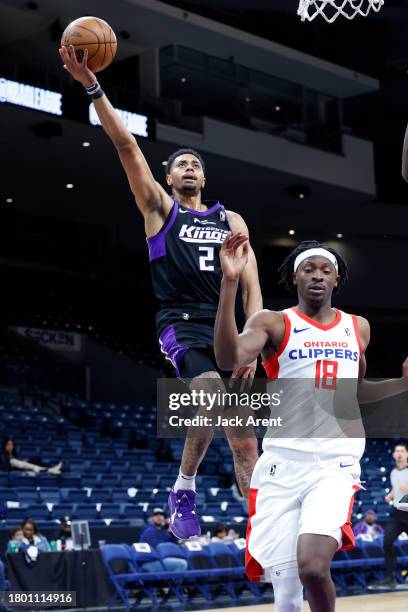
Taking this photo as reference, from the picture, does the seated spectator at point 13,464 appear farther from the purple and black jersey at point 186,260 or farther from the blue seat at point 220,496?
the purple and black jersey at point 186,260

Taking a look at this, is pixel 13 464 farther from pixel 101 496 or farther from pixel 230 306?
pixel 230 306

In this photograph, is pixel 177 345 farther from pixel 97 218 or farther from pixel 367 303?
pixel 367 303

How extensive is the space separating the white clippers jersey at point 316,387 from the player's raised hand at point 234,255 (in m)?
0.67

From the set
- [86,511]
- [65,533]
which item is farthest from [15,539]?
[86,511]

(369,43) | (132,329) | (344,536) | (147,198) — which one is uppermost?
(369,43)

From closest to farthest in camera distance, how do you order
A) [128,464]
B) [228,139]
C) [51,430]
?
[128,464] → [51,430] → [228,139]

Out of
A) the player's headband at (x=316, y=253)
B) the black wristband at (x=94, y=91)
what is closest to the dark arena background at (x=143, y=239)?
the player's headband at (x=316, y=253)

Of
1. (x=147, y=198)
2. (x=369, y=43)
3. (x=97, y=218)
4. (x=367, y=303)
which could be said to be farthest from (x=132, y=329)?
(x=147, y=198)

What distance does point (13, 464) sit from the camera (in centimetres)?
1689

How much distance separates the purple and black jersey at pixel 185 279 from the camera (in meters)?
5.62

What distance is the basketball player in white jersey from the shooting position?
14.8ft

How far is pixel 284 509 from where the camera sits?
15.4 feet

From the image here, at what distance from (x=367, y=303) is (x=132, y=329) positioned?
776cm

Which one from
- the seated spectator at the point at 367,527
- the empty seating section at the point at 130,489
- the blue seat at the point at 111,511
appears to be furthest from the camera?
the seated spectator at the point at 367,527
